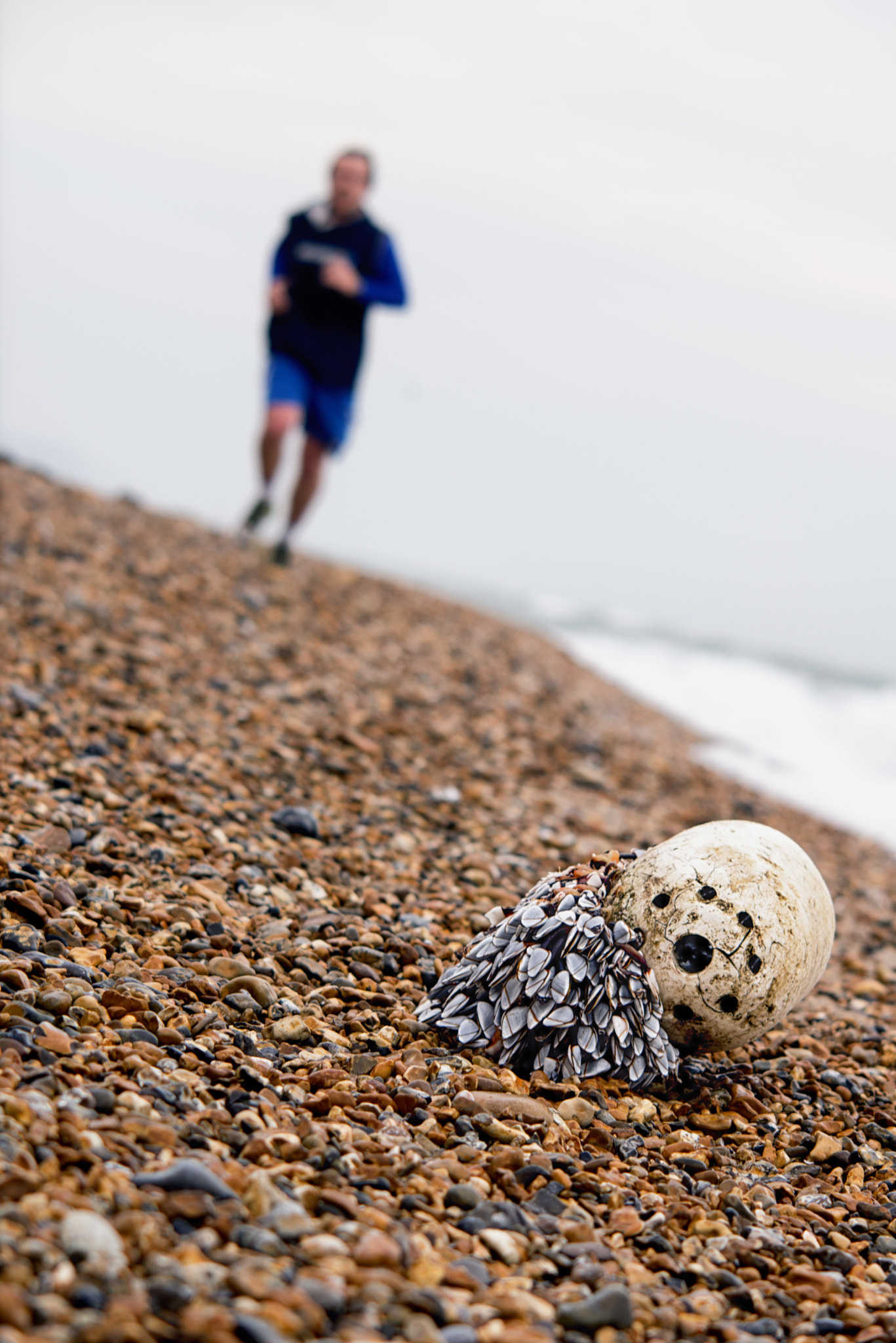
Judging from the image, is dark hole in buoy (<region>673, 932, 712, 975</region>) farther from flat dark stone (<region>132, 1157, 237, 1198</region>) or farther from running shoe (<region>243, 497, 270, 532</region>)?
running shoe (<region>243, 497, 270, 532</region>)

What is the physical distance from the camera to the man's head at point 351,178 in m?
9.51

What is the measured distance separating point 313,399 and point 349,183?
1.78 metres

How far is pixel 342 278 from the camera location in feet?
31.3

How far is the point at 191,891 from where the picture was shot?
4293 mm

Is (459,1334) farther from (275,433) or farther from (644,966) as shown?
(275,433)

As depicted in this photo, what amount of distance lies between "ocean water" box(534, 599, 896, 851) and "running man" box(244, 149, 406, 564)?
16.0 ft

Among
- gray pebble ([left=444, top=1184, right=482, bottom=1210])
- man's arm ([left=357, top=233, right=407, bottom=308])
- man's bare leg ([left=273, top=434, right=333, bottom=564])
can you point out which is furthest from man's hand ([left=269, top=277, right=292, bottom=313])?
gray pebble ([left=444, top=1184, right=482, bottom=1210])

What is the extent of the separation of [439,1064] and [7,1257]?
1.55 m

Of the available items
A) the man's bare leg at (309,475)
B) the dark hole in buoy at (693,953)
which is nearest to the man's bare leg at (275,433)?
the man's bare leg at (309,475)

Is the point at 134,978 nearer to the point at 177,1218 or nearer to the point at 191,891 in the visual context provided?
the point at 191,891

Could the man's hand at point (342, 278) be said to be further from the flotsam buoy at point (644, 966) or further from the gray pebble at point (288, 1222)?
the gray pebble at point (288, 1222)

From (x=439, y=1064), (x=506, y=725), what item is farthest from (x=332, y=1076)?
(x=506, y=725)

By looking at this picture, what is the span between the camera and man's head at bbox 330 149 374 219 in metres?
9.51

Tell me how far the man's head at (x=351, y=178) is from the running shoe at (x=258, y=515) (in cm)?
Answer: 257
